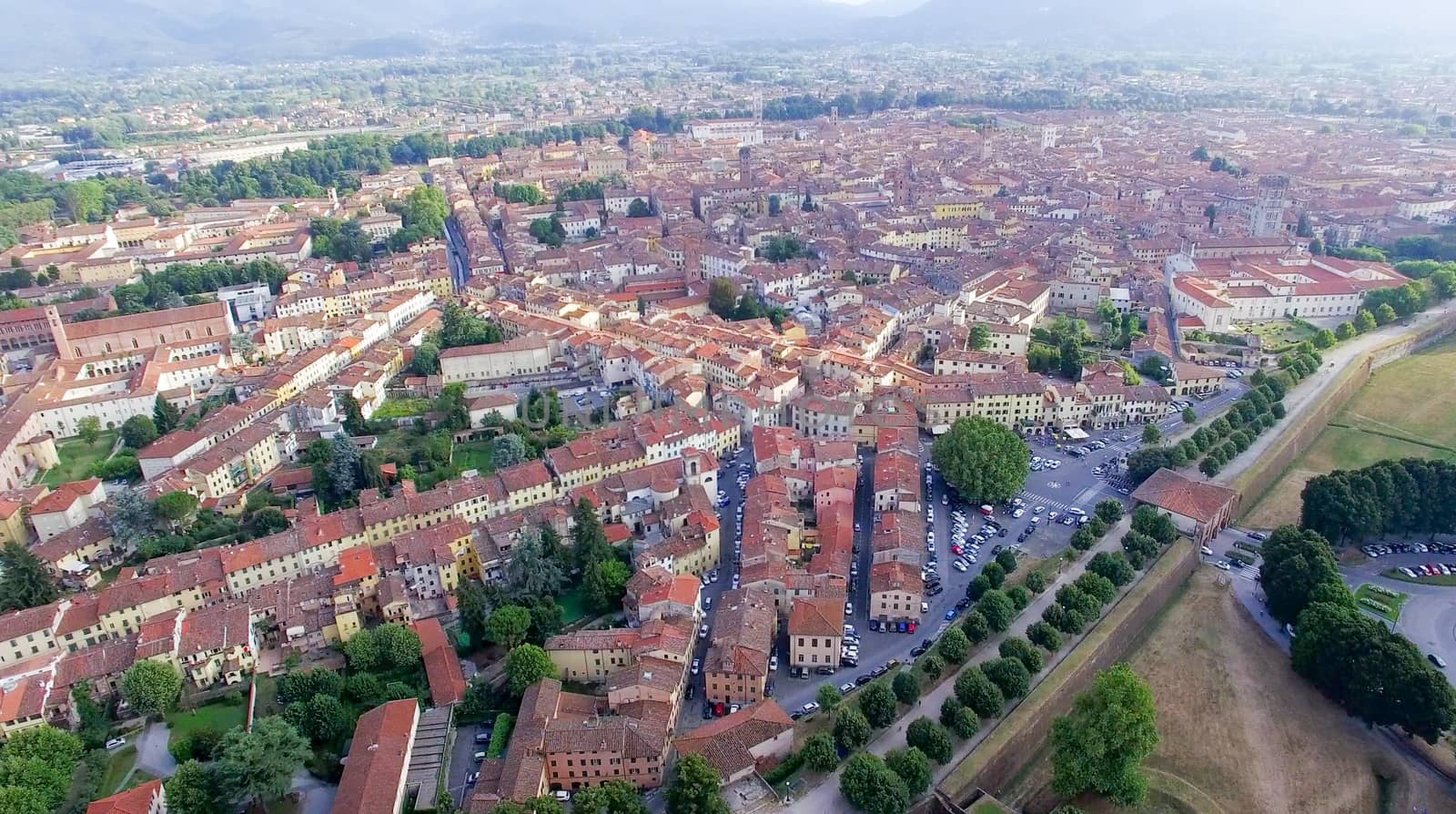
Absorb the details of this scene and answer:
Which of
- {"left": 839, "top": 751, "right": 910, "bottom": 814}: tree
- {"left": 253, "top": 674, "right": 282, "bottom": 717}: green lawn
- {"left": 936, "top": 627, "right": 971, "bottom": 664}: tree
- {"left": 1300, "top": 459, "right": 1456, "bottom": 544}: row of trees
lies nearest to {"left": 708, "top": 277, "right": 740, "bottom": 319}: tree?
{"left": 936, "top": 627, "right": 971, "bottom": 664}: tree

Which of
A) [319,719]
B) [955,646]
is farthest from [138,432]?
[955,646]

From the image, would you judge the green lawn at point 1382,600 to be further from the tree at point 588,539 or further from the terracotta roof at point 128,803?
the terracotta roof at point 128,803

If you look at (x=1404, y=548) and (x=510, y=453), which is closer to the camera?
(x=1404, y=548)

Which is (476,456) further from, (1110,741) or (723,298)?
(1110,741)

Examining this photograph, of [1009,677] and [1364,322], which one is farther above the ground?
[1364,322]

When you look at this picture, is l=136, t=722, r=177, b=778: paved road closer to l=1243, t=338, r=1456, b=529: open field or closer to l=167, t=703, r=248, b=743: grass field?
l=167, t=703, r=248, b=743: grass field

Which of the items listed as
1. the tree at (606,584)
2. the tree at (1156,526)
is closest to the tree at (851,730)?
the tree at (606,584)
